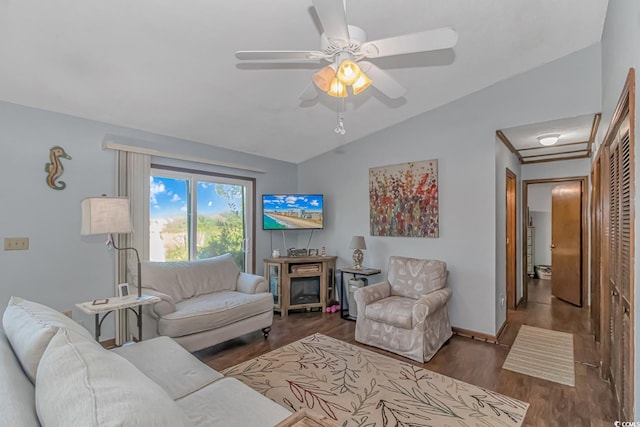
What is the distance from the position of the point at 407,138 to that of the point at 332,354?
2.81m

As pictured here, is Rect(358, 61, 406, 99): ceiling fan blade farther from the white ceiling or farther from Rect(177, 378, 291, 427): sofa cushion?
Rect(177, 378, 291, 427): sofa cushion

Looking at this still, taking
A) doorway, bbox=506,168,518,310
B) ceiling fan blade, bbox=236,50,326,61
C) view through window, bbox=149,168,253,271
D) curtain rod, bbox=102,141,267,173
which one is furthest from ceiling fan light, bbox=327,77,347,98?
doorway, bbox=506,168,518,310

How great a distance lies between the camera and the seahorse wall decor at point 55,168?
9.45ft

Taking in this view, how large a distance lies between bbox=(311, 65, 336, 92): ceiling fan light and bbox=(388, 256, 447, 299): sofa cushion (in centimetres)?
237

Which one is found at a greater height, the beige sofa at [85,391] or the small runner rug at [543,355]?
the beige sofa at [85,391]

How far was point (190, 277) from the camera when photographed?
3510 mm

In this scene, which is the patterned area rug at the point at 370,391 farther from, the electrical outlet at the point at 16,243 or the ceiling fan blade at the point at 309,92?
the ceiling fan blade at the point at 309,92

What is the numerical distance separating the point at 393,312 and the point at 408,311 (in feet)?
0.48

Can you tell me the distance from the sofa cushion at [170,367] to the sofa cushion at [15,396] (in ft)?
2.31

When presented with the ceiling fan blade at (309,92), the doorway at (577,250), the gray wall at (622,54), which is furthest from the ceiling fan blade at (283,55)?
the doorway at (577,250)

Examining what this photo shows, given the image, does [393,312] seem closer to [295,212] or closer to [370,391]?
[370,391]

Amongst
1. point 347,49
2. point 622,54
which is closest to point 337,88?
point 347,49

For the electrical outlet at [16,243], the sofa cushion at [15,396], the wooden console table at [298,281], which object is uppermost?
the electrical outlet at [16,243]

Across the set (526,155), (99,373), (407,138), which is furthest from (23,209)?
(526,155)
